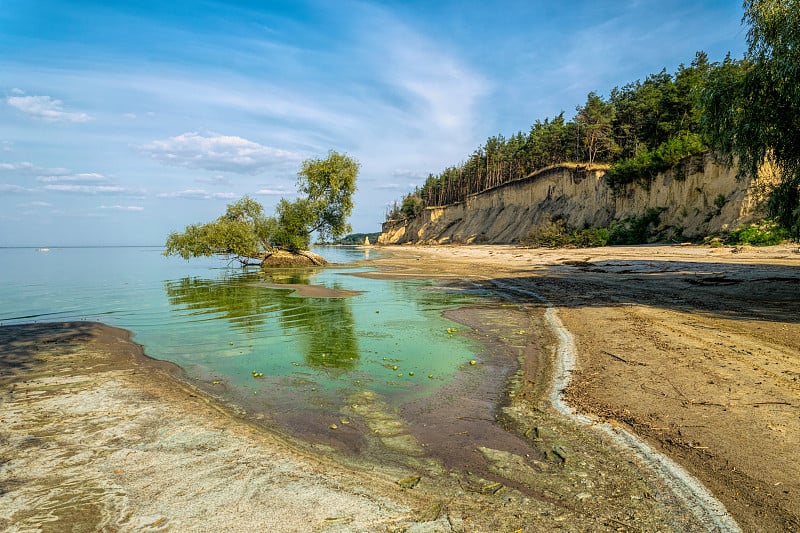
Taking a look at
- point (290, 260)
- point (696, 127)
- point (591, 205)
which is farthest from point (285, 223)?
point (696, 127)

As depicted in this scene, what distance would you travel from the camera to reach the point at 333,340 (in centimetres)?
1035

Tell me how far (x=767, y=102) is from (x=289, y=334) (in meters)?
13.7

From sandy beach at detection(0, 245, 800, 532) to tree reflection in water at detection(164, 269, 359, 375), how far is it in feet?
8.41

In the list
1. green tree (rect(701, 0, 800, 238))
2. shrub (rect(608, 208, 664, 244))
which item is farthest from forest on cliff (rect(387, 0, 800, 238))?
shrub (rect(608, 208, 664, 244))

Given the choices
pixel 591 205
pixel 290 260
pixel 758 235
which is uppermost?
pixel 591 205

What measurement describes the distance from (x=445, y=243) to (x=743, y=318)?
72.3 metres

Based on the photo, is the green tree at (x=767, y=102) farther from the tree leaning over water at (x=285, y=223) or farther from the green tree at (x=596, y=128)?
the green tree at (x=596, y=128)

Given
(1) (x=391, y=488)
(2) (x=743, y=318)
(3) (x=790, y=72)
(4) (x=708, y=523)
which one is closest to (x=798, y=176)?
(3) (x=790, y=72)

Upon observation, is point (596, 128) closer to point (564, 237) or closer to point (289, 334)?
point (564, 237)

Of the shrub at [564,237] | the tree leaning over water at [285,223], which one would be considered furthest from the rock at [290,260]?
the shrub at [564,237]

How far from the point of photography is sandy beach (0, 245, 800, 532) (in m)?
3.36

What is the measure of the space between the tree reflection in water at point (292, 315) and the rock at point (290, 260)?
14785 millimetres

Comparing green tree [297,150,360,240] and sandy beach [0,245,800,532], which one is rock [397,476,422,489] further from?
green tree [297,150,360,240]

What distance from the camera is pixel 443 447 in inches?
185
